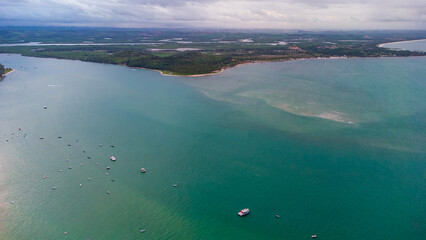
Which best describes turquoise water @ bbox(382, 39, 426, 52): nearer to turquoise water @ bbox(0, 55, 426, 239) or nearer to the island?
turquoise water @ bbox(0, 55, 426, 239)

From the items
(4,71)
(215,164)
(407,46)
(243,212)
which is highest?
(407,46)

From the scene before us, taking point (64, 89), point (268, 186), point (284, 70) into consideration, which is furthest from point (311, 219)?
point (284, 70)

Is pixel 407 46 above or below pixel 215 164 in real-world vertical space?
above

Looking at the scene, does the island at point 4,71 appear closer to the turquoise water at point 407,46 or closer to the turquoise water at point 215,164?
the turquoise water at point 215,164

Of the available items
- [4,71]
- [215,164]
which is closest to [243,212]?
[215,164]

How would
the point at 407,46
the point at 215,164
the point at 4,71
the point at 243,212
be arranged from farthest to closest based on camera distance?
the point at 407,46, the point at 4,71, the point at 215,164, the point at 243,212

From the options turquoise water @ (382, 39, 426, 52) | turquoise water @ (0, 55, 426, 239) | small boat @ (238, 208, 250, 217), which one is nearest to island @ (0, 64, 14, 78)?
turquoise water @ (0, 55, 426, 239)

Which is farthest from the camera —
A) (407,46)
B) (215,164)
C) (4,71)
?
(407,46)

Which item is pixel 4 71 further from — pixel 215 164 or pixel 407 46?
pixel 407 46

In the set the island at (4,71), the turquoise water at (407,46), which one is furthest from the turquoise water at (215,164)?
the turquoise water at (407,46)
